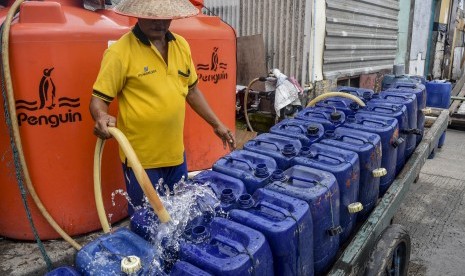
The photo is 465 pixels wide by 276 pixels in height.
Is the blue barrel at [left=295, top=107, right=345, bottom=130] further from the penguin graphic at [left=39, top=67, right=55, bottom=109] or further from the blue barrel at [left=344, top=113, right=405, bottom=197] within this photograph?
the penguin graphic at [left=39, top=67, right=55, bottom=109]

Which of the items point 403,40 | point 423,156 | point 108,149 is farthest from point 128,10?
point 403,40

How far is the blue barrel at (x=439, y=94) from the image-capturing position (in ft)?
20.4

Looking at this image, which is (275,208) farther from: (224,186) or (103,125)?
(103,125)

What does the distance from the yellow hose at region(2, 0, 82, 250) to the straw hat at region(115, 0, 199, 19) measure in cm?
64

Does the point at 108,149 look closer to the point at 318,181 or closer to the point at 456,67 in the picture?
the point at 318,181

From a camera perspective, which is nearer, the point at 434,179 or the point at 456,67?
the point at 434,179

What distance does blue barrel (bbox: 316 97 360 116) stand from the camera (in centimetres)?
322

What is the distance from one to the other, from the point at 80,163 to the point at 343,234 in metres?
1.77

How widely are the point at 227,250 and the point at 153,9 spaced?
1366 millimetres

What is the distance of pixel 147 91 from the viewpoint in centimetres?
221

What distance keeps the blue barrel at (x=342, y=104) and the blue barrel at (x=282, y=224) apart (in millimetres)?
1594

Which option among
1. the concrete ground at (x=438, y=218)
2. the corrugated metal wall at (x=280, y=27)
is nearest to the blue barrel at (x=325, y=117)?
the concrete ground at (x=438, y=218)

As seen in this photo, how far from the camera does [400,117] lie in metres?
3.04

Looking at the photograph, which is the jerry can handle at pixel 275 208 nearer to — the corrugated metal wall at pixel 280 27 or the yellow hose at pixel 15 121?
the yellow hose at pixel 15 121
